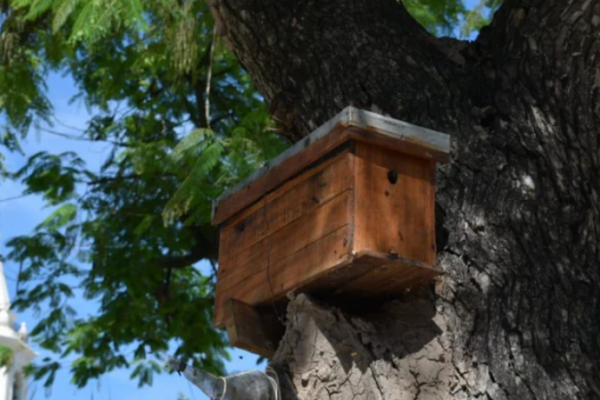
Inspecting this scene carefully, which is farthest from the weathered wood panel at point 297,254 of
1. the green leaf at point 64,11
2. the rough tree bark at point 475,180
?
the green leaf at point 64,11

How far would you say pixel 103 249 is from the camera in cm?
944

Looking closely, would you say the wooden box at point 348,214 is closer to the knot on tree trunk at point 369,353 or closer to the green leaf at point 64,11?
the knot on tree trunk at point 369,353

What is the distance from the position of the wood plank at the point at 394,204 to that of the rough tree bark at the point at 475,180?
4.7 inches

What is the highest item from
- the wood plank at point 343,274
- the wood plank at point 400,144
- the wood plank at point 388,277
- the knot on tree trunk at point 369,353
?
the wood plank at point 400,144

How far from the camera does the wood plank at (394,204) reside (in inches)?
114

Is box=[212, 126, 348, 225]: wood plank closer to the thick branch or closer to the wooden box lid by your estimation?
the wooden box lid

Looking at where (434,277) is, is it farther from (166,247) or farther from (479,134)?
(166,247)

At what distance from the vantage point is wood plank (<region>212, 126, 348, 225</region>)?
2.97 m

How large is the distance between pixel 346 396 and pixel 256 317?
0.48m

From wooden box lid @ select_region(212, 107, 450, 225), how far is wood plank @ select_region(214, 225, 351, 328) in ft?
0.79

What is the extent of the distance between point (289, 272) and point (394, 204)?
1.16 ft

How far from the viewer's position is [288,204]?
3137 millimetres

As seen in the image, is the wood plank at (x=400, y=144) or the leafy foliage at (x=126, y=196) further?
the leafy foliage at (x=126, y=196)

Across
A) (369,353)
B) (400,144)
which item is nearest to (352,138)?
(400,144)
